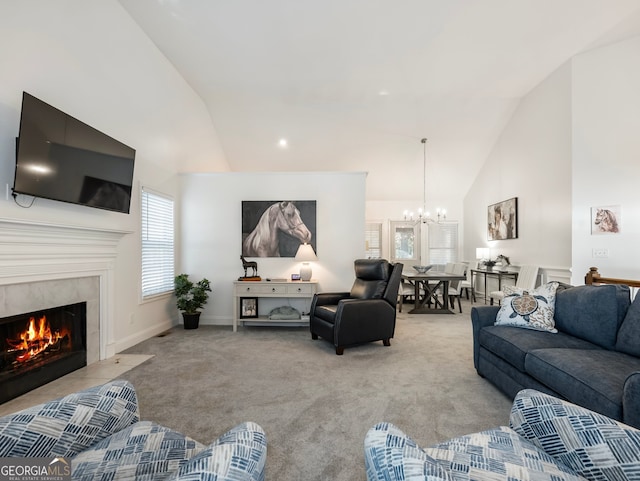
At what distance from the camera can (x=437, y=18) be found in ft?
11.6

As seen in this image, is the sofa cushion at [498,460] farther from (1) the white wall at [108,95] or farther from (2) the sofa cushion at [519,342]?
(1) the white wall at [108,95]

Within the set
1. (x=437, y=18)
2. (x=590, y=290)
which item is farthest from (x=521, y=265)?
(x=437, y=18)

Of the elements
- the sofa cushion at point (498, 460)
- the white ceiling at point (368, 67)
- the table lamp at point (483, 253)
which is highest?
the white ceiling at point (368, 67)

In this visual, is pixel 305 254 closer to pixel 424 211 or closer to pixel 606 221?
pixel 606 221

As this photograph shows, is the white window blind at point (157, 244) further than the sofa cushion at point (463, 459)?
Yes

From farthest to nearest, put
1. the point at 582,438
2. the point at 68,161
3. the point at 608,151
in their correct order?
the point at 608,151
the point at 68,161
the point at 582,438

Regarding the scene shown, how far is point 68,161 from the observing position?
8.56 ft

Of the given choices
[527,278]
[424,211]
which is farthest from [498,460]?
[424,211]

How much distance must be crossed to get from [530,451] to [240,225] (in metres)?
4.43

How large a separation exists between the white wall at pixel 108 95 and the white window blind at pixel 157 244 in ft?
0.51

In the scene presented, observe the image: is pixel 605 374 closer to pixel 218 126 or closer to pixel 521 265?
pixel 521 265

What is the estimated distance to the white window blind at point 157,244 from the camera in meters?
4.09

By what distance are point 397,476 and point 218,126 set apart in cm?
634

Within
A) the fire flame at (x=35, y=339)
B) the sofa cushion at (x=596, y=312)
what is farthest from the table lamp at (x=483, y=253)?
the fire flame at (x=35, y=339)
